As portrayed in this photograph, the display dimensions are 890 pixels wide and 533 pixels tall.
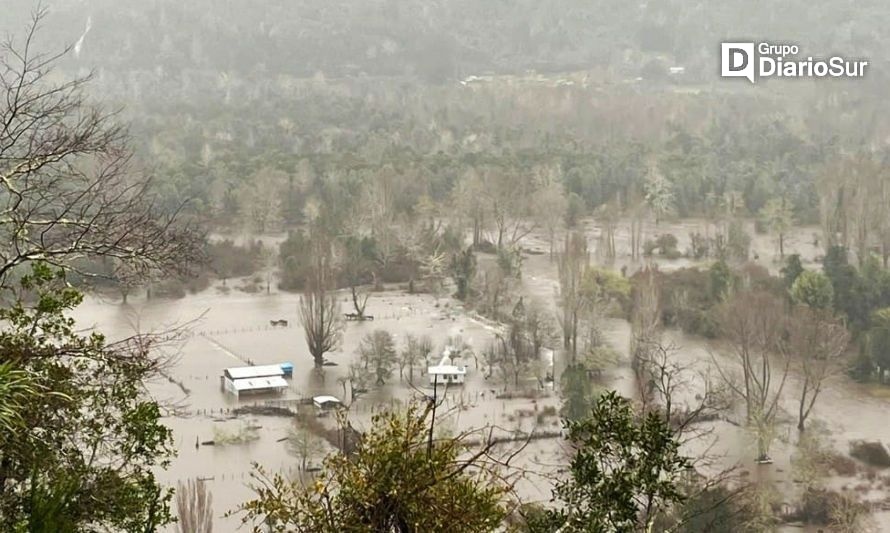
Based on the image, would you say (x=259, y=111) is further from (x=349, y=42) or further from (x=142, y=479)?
(x=142, y=479)

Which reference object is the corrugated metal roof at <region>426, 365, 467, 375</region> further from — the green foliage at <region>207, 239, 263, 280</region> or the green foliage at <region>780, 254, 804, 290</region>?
the green foliage at <region>207, 239, 263, 280</region>

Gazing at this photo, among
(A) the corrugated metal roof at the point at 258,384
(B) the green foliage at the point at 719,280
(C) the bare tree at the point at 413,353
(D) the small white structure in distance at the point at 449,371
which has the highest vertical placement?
(B) the green foliage at the point at 719,280

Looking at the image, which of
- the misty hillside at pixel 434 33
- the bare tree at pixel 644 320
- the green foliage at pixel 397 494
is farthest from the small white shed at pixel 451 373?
the misty hillside at pixel 434 33

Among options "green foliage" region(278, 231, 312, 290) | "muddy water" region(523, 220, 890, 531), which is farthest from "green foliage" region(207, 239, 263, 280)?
"muddy water" region(523, 220, 890, 531)

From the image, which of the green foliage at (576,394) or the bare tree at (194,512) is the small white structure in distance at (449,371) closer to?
the green foliage at (576,394)

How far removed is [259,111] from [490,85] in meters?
9.89

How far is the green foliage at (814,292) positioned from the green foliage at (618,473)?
12.1 metres

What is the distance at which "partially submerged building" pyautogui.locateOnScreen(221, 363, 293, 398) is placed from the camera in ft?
42.6

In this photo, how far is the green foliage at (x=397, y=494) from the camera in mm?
2949

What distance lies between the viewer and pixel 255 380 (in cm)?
1320

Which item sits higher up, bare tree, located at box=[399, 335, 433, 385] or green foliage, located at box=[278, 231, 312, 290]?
green foliage, located at box=[278, 231, 312, 290]

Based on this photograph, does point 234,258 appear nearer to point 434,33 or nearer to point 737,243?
point 737,243

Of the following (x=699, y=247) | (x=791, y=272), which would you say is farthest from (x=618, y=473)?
(x=699, y=247)
